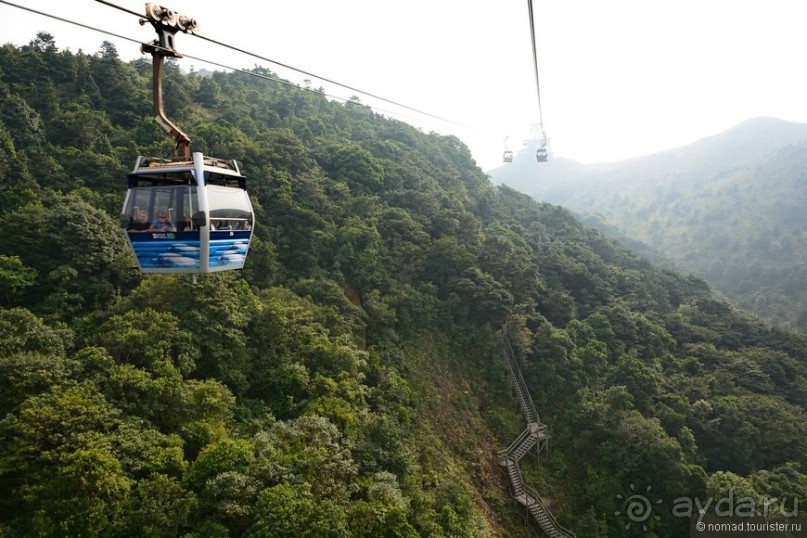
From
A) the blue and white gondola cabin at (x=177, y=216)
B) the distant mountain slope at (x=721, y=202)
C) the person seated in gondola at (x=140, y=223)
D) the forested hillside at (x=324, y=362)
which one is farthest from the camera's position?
the distant mountain slope at (x=721, y=202)

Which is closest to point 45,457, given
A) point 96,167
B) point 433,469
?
point 433,469

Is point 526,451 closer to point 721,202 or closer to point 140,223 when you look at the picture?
point 140,223

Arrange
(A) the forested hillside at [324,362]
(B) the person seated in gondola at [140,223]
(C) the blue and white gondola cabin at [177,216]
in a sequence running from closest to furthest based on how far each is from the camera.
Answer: (C) the blue and white gondola cabin at [177,216] → (B) the person seated in gondola at [140,223] → (A) the forested hillside at [324,362]

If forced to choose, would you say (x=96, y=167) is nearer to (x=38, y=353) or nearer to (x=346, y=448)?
(x=38, y=353)

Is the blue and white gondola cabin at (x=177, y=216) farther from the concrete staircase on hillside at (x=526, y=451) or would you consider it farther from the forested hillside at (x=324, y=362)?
the concrete staircase on hillside at (x=526, y=451)

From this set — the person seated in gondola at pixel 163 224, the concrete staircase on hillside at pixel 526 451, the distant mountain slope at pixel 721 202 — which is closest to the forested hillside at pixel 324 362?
the concrete staircase on hillside at pixel 526 451

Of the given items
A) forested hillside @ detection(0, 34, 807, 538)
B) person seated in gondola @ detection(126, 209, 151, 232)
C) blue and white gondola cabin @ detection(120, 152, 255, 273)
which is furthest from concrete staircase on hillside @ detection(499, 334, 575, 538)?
person seated in gondola @ detection(126, 209, 151, 232)

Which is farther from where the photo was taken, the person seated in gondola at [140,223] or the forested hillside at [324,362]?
the forested hillside at [324,362]
